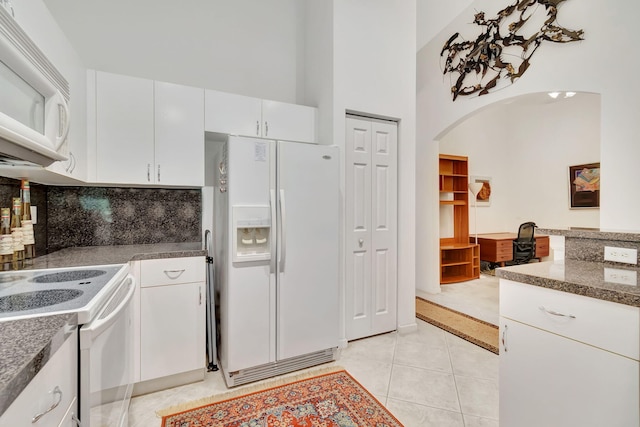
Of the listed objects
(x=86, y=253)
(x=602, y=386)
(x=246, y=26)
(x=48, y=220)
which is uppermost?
(x=246, y=26)

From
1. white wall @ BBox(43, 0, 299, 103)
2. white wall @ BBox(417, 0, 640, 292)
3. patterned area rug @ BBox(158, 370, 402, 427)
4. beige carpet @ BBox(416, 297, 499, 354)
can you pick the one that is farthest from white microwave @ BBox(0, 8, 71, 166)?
white wall @ BBox(417, 0, 640, 292)

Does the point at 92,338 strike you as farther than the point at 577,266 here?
No

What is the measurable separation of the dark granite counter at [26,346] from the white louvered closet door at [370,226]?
6.81ft

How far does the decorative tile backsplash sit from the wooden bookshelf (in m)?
4.04

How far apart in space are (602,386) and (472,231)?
17.6ft

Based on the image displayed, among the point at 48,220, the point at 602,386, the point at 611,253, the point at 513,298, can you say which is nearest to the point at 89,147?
the point at 48,220

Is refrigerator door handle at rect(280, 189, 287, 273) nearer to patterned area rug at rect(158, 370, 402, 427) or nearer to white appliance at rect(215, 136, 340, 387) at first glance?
white appliance at rect(215, 136, 340, 387)

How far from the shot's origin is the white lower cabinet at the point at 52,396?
58cm

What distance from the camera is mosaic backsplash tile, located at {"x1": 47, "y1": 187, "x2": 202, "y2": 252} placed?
2.20 metres

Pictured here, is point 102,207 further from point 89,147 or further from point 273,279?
point 273,279

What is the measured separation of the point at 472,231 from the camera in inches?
233

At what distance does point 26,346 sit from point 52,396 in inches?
6.8

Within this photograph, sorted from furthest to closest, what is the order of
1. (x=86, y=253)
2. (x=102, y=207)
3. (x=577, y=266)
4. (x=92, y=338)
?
(x=102, y=207), (x=86, y=253), (x=577, y=266), (x=92, y=338)

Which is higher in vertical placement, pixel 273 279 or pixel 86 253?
pixel 86 253
